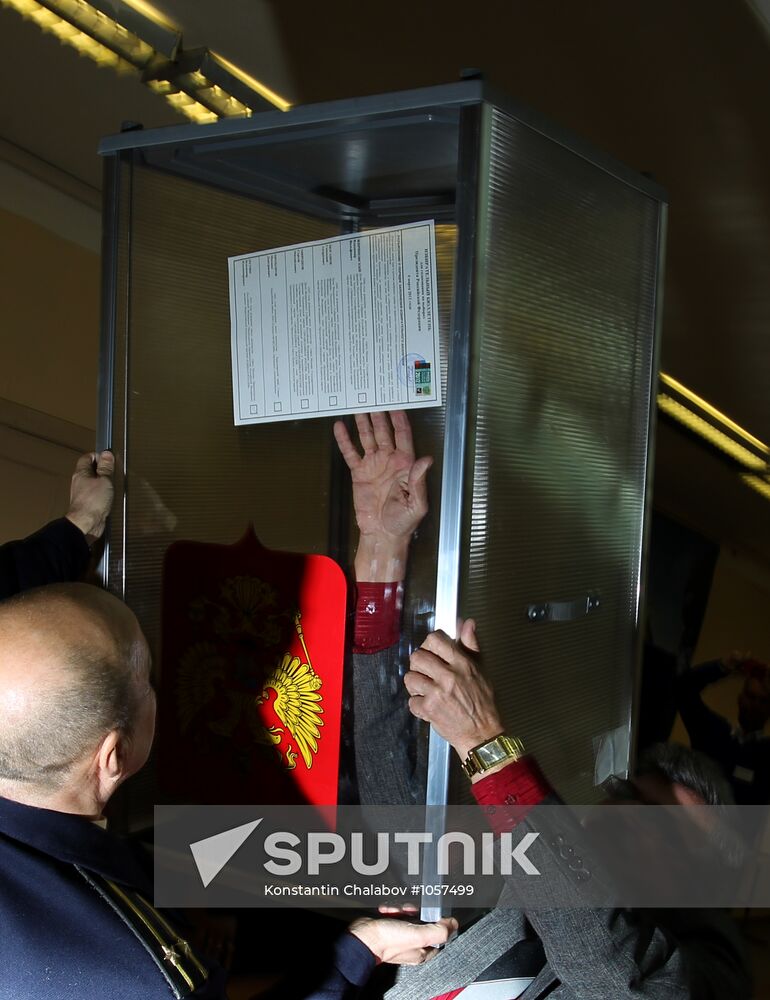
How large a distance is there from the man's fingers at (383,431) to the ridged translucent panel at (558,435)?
0.13m

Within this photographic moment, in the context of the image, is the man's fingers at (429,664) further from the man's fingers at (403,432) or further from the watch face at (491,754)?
the man's fingers at (403,432)

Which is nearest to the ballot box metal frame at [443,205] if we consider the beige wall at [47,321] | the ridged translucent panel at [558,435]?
the ridged translucent panel at [558,435]

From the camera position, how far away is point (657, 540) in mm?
1411

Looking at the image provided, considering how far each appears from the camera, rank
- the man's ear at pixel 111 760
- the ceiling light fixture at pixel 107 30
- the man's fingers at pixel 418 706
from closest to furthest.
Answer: the man's ear at pixel 111 760, the man's fingers at pixel 418 706, the ceiling light fixture at pixel 107 30

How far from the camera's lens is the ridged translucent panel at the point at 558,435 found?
3.47 ft

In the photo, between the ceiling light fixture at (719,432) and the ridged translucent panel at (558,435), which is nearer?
the ridged translucent panel at (558,435)

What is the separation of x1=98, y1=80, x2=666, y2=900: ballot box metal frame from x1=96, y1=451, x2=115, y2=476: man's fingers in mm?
18

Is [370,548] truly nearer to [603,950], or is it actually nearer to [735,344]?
[603,950]

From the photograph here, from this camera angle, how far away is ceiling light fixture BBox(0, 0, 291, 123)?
5.89 ft

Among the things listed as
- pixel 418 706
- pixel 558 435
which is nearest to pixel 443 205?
pixel 558 435

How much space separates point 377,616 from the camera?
113cm

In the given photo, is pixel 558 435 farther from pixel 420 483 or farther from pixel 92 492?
Answer: pixel 92 492

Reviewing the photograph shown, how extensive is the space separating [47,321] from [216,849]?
5.20 feet

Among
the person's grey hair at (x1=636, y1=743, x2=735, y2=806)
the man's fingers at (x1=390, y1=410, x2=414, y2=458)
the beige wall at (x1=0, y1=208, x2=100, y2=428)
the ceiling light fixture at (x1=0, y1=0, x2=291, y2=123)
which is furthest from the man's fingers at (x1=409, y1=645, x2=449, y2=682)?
the beige wall at (x1=0, y1=208, x2=100, y2=428)
